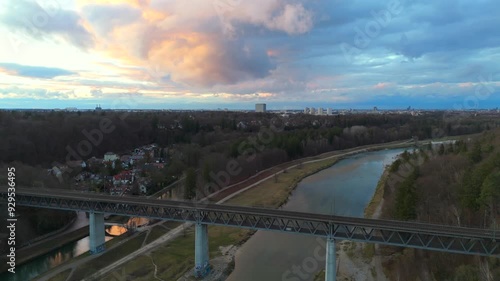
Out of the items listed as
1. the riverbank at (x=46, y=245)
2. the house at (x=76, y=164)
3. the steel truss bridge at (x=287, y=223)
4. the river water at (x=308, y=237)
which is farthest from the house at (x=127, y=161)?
the river water at (x=308, y=237)

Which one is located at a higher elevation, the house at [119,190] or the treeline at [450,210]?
the treeline at [450,210]

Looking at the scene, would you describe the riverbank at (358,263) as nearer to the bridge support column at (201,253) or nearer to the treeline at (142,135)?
the bridge support column at (201,253)

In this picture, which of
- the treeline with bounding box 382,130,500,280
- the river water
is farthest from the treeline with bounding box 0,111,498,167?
the treeline with bounding box 382,130,500,280

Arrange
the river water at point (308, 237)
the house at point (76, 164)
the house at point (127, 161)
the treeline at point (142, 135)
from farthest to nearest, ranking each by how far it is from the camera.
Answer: the house at point (127, 161) → the treeline at point (142, 135) → the house at point (76, 164) → the river water at point (308, 237)

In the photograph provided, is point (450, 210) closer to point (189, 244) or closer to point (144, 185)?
point (189, 244)

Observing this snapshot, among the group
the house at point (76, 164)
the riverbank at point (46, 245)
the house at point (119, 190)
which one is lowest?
the riverbank at point (46, 245)

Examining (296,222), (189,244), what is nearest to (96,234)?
(189,244)

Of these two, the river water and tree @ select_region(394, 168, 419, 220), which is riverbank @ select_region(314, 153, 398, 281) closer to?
the river water
